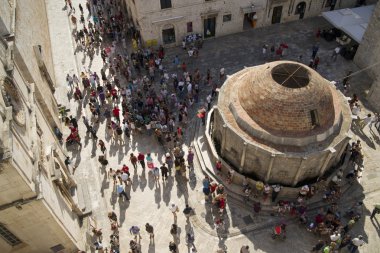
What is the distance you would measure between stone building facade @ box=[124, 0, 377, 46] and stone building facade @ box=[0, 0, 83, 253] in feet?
33.3

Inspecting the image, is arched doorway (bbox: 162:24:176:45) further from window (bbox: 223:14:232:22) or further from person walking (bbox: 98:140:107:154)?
person walking (bbox: 98:140:107:154)

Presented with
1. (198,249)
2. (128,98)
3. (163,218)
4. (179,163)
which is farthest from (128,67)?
(198,249)

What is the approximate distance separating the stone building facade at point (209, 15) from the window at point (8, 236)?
A: 63.0 ft

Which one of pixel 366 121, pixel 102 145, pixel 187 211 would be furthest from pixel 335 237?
pixel 102 145

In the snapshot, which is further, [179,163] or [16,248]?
[179,163]

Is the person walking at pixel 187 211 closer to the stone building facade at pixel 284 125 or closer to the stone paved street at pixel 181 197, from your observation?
the stone paved street at pixel 181 197

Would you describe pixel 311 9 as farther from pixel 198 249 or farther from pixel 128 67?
pixel 198 249

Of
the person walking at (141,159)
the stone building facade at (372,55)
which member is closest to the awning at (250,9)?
the stone building facade at (372,55)

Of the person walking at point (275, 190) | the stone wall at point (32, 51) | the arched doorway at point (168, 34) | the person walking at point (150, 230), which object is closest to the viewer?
the person walking at point (150, 230)

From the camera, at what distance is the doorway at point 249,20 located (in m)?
32.7

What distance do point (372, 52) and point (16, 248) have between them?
27.9 meters

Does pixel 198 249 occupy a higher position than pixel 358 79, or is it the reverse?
pixel 358 79

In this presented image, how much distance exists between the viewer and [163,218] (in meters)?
20.7

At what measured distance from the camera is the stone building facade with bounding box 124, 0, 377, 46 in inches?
1154
